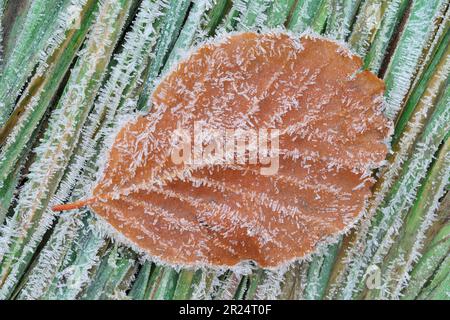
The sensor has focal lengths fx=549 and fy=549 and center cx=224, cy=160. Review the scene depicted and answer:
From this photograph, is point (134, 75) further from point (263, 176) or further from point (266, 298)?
point (266, 298)

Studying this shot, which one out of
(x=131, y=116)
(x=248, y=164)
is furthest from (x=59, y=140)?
(x=248, y=164)

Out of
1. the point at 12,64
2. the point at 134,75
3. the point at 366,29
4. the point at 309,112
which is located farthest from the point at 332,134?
the point at 12,64

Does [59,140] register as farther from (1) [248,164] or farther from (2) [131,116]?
(1) [248,164]

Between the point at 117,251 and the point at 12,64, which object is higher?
the point at 12,64
